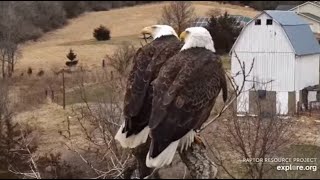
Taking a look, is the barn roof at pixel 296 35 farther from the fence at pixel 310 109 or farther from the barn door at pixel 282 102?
the fence at pixel 310 109

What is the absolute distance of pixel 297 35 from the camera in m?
12.5

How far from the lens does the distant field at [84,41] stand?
630 inches

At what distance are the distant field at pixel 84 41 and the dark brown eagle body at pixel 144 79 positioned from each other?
996cm

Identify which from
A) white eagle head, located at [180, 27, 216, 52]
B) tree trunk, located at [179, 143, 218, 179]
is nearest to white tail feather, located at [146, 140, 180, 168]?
tree trunk, located at [179, 143, 218, 179]

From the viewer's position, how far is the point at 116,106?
28.0 ft

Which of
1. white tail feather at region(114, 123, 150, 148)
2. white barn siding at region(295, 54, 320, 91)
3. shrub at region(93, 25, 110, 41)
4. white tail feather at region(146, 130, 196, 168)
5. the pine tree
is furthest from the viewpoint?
shrub at region(93, 25, 110, 41)

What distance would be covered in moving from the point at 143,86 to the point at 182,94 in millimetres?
350

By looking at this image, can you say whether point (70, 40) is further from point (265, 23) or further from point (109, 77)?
point (265, 23)

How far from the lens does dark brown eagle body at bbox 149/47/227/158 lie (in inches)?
102

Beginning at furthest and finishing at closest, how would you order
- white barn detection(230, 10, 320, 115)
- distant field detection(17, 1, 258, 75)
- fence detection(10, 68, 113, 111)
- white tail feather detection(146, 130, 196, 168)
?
distant field detection(17, 1, 258, 75) → fence detection(10, 68, 113, 111) → white barn detection(230, 10, 320, 115) → white tail feather detection(146, 130, 196, 168)

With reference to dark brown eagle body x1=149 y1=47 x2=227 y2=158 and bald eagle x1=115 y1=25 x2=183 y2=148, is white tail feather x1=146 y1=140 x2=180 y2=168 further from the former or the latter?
bald eagle x1=115 y1=25 x2=183 y2=148

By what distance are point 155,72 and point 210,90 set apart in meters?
0.37

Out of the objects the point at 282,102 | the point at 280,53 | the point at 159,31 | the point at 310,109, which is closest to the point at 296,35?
the point at 280,53

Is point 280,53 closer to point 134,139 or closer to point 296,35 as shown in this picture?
point 296,35
